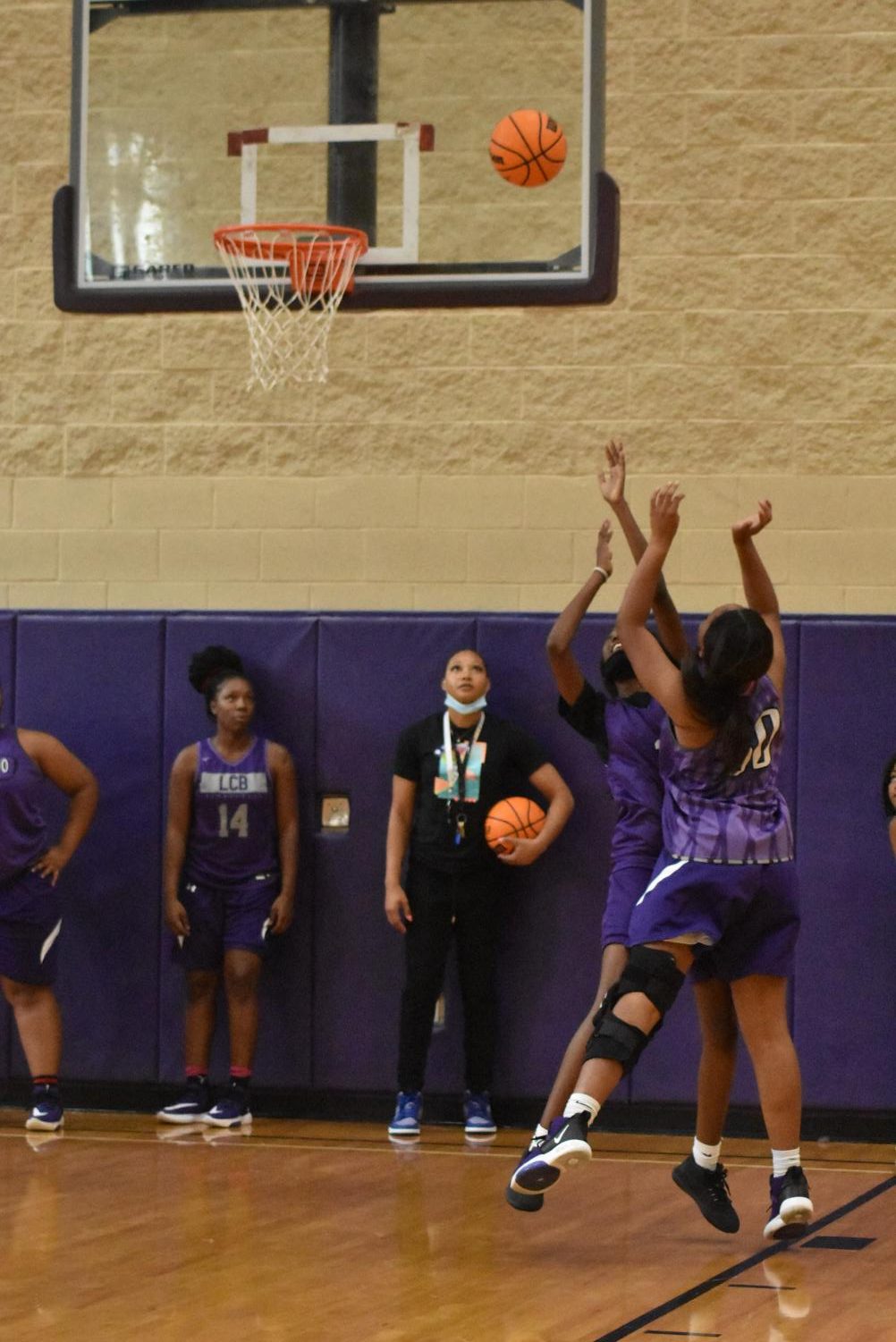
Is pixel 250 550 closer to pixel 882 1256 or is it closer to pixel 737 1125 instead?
pixel 737 1125

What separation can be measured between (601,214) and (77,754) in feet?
10.7

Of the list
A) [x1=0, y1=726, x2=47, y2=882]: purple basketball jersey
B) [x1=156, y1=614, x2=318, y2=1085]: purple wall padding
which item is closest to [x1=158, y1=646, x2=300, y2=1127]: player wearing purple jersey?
[x1=156, y1=614, x2=318, y2=1085]: purple wall padding

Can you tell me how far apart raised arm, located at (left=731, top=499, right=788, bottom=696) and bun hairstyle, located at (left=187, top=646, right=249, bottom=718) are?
3079 mm

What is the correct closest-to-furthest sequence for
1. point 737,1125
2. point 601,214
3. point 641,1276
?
point 641,1276 < point 737,1125 < point 601,214

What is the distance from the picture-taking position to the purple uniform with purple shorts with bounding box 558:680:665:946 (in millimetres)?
6871

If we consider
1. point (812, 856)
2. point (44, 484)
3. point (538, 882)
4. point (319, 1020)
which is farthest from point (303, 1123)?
point (44, 484)

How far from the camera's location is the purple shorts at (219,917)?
8.21 metres

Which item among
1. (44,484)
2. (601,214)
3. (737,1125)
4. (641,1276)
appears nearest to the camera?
(641,1276)

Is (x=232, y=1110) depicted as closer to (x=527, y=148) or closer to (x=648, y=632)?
(x=648, y=632)

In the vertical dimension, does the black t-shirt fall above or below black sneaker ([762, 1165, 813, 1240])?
above

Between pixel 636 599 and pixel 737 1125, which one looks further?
pixel 737 1125

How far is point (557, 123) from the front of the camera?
27.4 ft

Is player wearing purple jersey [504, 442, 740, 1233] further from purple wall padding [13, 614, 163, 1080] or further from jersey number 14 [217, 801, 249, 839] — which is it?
purple wall padding [13, 614, 163, 1080]

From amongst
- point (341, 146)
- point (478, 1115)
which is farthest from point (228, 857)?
point (341, 146)
